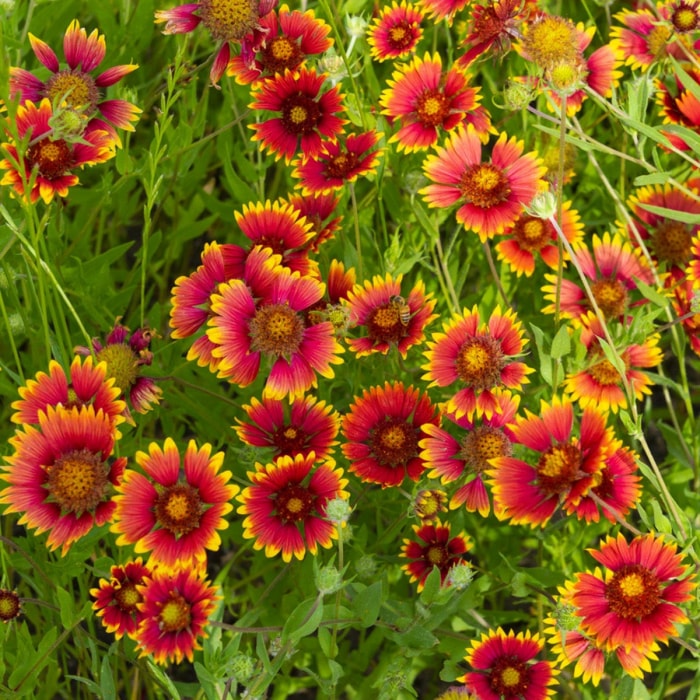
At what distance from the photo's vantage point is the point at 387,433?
1.42m

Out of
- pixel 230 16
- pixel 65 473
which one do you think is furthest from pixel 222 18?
pixel 65 473

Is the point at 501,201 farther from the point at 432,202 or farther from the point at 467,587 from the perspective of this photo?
the point at 467,587

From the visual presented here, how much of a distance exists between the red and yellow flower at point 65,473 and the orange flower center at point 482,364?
0.56m

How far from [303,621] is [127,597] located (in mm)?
259

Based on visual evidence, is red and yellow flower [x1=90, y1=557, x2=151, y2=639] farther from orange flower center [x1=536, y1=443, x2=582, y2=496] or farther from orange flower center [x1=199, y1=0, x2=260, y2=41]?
orange flower center [x1=199, y1=0, x2=260, y2=41]

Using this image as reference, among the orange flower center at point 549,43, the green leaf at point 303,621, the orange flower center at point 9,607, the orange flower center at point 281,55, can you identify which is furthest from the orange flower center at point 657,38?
the orange flower center at point 9,607

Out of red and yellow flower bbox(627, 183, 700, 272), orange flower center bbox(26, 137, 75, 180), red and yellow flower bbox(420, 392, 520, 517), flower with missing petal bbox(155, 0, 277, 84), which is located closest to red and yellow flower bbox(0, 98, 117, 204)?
orange flower center bbox(26, 137, 75, 180)

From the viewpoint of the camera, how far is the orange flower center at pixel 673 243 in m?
1.75

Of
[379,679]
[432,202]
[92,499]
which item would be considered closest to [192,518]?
[92,499]

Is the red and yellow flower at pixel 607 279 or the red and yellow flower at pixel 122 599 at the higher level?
the red and yellow flower at pixel 607 279

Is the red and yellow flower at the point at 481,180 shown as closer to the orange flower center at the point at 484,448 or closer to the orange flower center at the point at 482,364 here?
the orange flower center at the point at 482,364

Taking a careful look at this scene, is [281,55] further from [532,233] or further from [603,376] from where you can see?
[603,376]

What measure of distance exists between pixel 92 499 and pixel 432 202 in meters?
0.75

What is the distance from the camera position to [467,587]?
1462 millimetres
